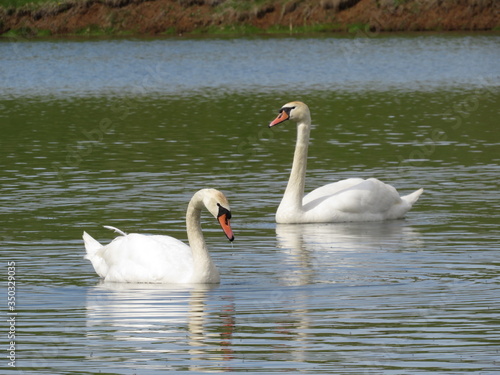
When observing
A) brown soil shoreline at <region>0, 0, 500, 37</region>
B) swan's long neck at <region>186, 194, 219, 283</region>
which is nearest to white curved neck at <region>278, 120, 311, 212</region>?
swan's long neck at <region>186, 194, 219, 283</region>

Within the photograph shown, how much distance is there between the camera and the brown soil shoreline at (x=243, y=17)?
238 feet

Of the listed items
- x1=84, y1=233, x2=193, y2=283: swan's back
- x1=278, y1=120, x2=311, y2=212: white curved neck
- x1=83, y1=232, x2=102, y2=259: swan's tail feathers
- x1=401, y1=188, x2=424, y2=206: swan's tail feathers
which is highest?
x1=84, y1=233, x2=193, y2=283: swan's back

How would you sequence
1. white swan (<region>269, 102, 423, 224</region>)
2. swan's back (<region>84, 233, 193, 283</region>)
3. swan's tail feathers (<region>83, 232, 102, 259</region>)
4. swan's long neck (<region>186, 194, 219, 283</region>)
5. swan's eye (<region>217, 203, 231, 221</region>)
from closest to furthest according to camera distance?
swan's eye (<region>217, 203, 231, 221</region>) < swan's long neck (<region>186, 194, 219, 283</region>) < swan's back (<region>84, 233, 193, 283</region>) < swan's tail feathers (<region>83, 232, 102, 259</region>) < white swan (<region>269, 102, 423, 224</region>)

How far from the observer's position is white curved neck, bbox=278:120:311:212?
17.1 meters

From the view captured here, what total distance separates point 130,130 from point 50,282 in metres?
17.7

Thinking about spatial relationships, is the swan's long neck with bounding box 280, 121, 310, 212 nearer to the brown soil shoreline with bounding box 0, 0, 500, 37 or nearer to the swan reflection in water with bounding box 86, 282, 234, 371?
the swan reflection in water with bounding box 86, 282, 234, 371

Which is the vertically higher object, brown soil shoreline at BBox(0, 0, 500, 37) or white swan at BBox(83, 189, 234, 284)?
white swan at BBox(83, 189, 234, 284)

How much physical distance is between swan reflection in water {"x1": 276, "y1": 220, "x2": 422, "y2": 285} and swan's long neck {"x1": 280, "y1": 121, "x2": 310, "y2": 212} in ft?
1.05

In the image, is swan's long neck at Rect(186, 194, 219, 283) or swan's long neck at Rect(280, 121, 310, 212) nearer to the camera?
swan's long neck at Rect(186, 194, 219, 283)

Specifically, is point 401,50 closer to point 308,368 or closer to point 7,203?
point 7,203

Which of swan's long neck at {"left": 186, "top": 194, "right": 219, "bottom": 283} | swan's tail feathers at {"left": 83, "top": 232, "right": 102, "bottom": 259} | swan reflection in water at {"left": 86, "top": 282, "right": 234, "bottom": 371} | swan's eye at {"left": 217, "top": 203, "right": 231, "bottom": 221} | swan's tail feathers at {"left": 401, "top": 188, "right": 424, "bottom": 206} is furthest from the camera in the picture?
swan's tail feathers at {"left": 401, "top": 188, "right": 424, "bottom": 206}

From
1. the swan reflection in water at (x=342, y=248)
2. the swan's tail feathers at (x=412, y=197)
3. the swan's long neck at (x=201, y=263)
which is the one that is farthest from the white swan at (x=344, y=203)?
the swan's long neck at (x=201, y=263)

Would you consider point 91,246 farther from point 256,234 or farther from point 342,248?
point 342,248

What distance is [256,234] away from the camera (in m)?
15.9
